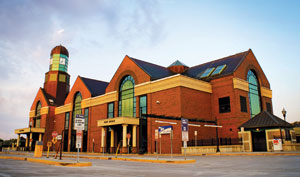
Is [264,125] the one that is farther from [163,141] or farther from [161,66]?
[161,66]

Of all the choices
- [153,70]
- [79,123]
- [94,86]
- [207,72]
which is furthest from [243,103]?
[94,86]

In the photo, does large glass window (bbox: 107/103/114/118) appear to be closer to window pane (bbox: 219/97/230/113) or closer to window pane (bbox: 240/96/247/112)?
window pane (bbox: 219/97/230/113)

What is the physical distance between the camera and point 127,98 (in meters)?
45.6

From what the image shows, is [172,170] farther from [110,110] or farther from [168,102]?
[110,110]

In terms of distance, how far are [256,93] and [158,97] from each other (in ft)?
59.9

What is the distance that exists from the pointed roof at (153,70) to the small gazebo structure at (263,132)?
16.0 metres

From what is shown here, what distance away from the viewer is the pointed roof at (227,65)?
137ft

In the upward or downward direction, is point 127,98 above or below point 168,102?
above

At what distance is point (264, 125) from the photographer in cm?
3316

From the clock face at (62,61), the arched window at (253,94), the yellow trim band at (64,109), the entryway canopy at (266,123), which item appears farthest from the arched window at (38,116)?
the entryway canopy at (266,123)

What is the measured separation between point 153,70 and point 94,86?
19.1 meters

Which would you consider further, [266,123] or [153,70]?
[153,70]

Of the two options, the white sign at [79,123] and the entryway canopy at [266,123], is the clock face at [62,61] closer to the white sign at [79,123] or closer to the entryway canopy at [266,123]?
the entryway canopy at [266,123]

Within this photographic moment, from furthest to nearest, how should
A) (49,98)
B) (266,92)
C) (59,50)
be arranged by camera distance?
1. (59,50)
2. (49,98)
3. (266,92)
